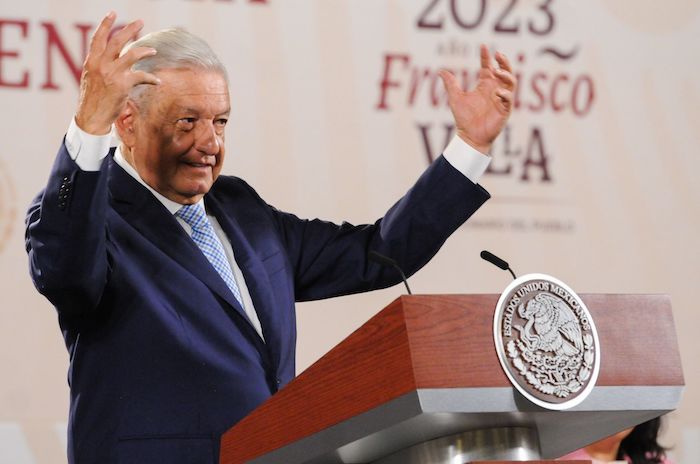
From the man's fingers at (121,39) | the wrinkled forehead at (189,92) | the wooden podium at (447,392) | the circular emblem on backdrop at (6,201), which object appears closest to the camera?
the wooden podium at (447,392)

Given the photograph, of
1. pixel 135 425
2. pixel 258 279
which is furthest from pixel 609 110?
pixel 135 425

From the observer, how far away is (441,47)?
3586 millimetres

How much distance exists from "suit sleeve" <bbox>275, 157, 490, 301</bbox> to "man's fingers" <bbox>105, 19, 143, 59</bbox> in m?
0.61

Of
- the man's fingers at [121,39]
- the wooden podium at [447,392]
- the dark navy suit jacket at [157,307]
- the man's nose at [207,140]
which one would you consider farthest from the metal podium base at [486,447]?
the man's nose at [207,140]

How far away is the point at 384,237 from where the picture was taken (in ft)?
7.54

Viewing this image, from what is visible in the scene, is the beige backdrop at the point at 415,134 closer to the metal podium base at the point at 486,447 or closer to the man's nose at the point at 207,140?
the man's nose at the point at 207,140

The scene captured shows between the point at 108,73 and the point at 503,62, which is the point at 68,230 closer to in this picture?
the point at 108,73

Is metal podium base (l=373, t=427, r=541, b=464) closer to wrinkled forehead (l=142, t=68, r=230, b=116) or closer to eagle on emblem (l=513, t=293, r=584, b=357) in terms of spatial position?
eagle on emblem (l=513, t=293, r=584, b=357)

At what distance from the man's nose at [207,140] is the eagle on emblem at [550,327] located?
0.91 m

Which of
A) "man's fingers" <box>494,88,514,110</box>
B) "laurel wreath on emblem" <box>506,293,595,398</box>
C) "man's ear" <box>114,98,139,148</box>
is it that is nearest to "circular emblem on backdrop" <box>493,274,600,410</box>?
"laurel wreath on emblem" <box>506,293,595,398</box>

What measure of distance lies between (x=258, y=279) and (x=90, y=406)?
38 centimetres

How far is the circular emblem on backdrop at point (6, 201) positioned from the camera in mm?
3135

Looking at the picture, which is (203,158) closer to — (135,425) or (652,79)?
(135,425)

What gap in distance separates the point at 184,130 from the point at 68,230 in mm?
407
